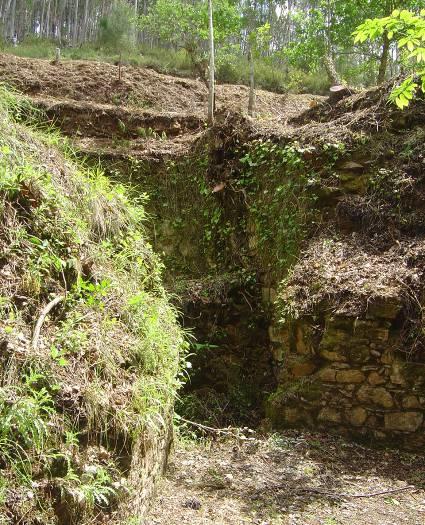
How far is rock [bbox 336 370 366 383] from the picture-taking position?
196 inches

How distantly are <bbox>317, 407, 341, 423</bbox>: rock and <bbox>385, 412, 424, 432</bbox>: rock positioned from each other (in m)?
0.47

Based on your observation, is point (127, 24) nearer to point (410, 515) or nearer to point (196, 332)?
point (196, 332)

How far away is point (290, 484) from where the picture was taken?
13.6 ft

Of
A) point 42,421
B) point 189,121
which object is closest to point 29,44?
point 189,121

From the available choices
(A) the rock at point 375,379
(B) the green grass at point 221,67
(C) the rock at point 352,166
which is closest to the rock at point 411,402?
(A) the rock at point 375,379

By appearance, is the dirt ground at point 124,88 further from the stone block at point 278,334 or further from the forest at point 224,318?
the stone block at point 278,334

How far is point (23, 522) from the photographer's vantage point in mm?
2299

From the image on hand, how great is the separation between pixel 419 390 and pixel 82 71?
1200 centimetres

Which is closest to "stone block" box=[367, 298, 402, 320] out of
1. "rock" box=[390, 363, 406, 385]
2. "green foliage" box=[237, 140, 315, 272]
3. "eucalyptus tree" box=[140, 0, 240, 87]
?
"rock" box=[390, 363, 406, 385]

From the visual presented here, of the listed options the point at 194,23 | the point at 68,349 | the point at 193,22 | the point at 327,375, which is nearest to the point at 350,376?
the point at 327,375

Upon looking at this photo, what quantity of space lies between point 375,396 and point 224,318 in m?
2.37

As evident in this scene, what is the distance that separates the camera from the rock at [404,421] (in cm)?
480

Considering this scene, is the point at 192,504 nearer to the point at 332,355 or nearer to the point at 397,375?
the point at 332,355

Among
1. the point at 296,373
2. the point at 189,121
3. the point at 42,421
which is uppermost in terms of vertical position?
the point at 189,121
